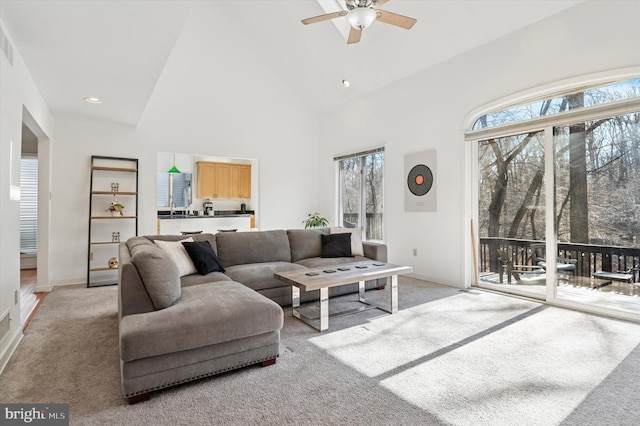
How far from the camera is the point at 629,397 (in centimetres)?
203

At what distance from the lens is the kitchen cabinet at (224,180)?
8.02 metres

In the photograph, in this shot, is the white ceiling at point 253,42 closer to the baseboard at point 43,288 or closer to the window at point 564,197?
the window at point 564,197

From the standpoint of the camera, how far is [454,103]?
4891mm

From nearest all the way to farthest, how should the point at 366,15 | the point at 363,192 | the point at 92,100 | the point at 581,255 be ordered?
1. the point at 366,15
2. the point at 581,255
3. the point at 92,100
4. the point at 363,192

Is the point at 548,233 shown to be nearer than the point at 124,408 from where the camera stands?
No

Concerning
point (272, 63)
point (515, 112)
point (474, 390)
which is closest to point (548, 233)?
point (515, 112)

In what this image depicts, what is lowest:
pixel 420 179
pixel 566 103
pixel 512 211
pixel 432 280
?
pixel 432 280

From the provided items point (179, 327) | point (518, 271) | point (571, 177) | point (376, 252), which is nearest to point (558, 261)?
point (518, 271)

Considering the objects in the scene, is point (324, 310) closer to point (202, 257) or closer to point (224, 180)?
point (202, 257)

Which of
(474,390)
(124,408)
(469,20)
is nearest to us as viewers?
(124,408)

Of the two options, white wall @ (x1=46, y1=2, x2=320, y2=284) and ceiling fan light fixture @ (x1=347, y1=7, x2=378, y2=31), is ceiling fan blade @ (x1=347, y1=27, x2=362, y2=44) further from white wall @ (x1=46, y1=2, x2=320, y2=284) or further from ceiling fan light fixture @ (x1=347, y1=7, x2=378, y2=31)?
white wall @ (x1=46, y1=2, x2=320, y2=284)

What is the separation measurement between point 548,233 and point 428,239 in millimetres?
1621

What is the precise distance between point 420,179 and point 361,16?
2895mm

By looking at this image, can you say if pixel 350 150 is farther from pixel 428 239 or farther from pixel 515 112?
pixel 515 112
